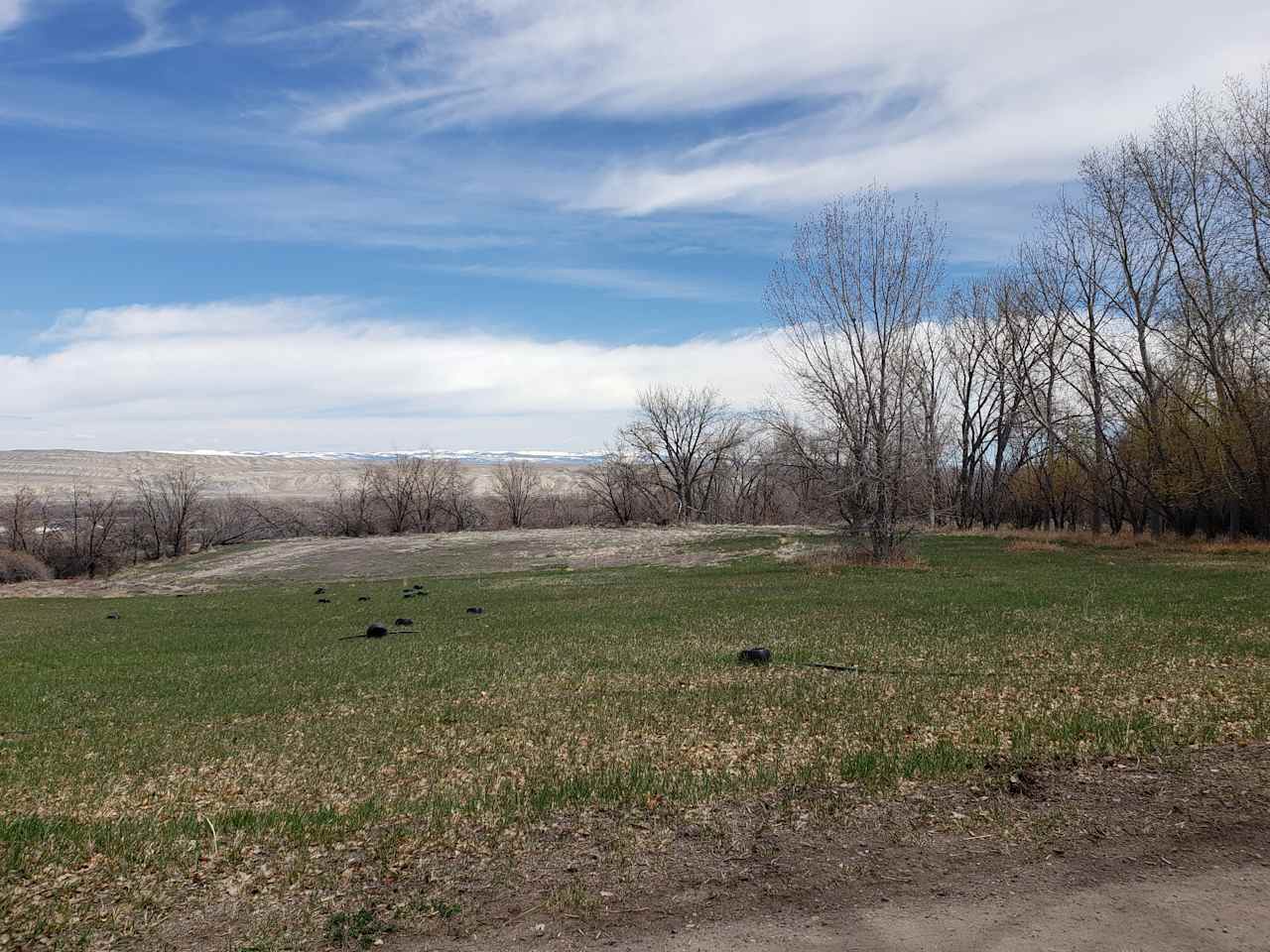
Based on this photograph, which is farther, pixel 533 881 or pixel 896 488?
pixel 896 488

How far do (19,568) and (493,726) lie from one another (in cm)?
6792

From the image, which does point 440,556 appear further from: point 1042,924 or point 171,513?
point 1042,924

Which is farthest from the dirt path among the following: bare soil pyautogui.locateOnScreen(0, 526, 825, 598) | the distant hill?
the distant hill

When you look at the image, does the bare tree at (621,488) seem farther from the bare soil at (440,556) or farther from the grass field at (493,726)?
the grass field at (493,726)

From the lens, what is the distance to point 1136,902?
16.0 ft

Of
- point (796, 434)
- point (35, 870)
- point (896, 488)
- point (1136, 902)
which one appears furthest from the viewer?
point (796, 434)

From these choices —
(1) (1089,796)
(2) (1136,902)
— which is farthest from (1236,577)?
(2) (1136,902)

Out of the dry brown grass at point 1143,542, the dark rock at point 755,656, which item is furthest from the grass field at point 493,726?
the dry brown grass at point 1143,542

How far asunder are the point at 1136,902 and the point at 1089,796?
5.10ft

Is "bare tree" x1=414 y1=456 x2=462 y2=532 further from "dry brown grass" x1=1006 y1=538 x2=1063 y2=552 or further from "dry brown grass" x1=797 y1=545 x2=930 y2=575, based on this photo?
"dry brown grass" x1=1006 y1=538 x2=1063 y2=552

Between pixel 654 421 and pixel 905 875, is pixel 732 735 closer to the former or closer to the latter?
pixel 905 875

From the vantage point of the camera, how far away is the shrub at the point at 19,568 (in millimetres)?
62438

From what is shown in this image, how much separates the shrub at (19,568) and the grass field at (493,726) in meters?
50.0

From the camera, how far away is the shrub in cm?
6244
